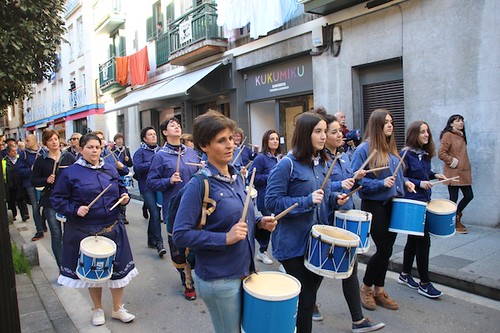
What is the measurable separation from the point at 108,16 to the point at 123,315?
66.2 feet

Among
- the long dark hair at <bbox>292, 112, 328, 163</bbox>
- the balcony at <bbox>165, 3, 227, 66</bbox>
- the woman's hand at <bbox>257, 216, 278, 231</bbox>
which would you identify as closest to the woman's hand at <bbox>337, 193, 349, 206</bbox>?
the long dark hair at <bbox>292, 112, 328, 163</bbox>

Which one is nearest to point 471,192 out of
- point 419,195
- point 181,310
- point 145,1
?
point 419,195

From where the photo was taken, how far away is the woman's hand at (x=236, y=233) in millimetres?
2311

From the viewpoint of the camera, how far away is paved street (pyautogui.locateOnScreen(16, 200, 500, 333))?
4074 millimetres

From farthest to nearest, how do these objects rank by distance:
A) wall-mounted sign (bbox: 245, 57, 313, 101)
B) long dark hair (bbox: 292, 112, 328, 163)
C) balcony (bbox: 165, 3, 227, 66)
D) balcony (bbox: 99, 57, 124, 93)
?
1. balcony (bbox: 99, 57, 124, 93)
2. balcony (bbox: 165, 3, 227, 66)
3. wall-mounted sign (bbox: 245, 57, 313, 101)
4. long dark hair (bbox: 292, 112, 328, 163)

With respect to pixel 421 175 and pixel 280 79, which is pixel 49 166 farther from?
pixel 280 79

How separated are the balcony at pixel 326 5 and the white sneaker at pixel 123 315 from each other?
7.50m

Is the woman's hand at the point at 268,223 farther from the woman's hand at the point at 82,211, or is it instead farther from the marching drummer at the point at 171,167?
the marching drummer at the point at 171,167

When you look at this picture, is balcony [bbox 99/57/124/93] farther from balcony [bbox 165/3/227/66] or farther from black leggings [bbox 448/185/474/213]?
black leggings [bbox 448/185/474/213]

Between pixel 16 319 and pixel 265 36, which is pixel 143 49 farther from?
pixel 16 319

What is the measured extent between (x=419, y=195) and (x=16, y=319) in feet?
12.4

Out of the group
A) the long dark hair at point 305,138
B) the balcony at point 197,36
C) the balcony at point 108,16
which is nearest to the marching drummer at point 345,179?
the long dark hair at point 305,138

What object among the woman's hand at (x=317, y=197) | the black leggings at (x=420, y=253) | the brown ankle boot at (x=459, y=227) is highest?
the woman's hand at (x=317, y=197)

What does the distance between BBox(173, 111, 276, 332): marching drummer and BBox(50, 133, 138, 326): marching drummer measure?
6.52 ft
